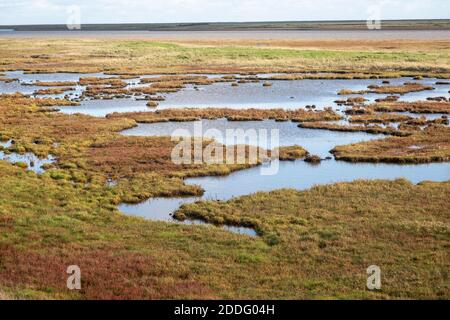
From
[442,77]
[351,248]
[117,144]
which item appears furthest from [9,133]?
[442,77]

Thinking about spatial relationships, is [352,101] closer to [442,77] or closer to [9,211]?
[442,77]

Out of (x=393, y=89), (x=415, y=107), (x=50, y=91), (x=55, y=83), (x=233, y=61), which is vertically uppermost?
(x=233, y=61)

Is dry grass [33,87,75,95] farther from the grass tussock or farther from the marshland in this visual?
the grass tussock

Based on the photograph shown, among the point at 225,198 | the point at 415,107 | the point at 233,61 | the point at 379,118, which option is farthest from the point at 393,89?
the point at 233,61

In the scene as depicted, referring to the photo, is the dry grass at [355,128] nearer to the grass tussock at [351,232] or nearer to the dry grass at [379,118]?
the dry grass at [379,118]

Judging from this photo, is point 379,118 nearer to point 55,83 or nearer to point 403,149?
point 403,149

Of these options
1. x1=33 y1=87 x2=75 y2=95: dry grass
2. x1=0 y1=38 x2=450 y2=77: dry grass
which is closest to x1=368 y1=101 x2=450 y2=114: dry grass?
x1=0 y1=38 x2=450 y2=77: dry grass
